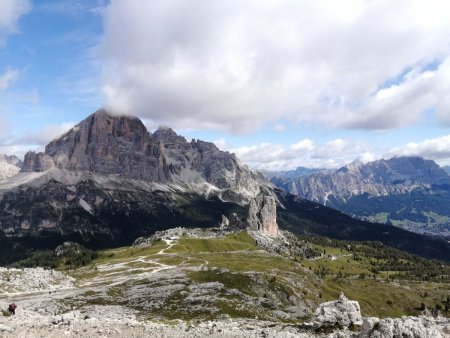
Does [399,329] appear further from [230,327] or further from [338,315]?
[230,327]

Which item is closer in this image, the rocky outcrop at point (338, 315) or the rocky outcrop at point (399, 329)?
the rocky outcrop at point (399, 329)

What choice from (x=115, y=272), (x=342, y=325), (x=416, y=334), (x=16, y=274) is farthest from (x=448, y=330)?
(x=115, y=272)

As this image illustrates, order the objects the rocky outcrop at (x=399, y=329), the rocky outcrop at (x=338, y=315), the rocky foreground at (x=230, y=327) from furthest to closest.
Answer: the rocky outcrop at (x=338, y=315) < the rocky foreground at (x=230, y=327) < the rocky outcrop at (x=399, y=329)

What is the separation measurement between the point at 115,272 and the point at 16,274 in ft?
146

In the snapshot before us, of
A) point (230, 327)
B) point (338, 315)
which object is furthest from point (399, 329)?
point (230, 327)

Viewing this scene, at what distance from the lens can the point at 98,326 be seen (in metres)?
47.3

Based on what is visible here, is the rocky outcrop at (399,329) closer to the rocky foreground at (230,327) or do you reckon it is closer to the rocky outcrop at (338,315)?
the rocky foreground at (230,327)

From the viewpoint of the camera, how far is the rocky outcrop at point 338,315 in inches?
2436

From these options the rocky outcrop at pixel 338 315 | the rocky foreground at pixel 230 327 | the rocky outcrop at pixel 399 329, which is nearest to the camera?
the rocky outcrop at pixel 399 329

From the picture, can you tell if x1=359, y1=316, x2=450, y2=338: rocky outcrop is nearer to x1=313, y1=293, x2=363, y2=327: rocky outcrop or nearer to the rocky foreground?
the rocky foreground

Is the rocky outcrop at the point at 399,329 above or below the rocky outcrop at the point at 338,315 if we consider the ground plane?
above

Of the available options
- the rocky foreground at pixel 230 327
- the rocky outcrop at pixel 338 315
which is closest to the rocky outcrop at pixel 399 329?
the rocky foreground at pixel 230 327

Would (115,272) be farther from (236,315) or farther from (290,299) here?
(236,315)

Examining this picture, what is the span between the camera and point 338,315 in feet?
208
